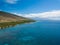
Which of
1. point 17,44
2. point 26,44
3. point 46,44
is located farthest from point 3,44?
point 46,44

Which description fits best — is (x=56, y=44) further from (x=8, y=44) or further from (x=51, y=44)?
(x=8, y=44)

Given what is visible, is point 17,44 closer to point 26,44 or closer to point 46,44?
point 26,44

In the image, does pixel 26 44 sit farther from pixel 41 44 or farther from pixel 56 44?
pixel 56 44

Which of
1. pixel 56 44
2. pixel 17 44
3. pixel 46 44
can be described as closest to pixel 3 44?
pixel 17 44

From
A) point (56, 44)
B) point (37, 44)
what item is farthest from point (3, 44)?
point (56, 44)

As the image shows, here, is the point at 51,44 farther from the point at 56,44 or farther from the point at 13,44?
the point at 13,44

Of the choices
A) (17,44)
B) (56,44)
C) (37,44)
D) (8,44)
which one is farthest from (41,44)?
(8,44)
